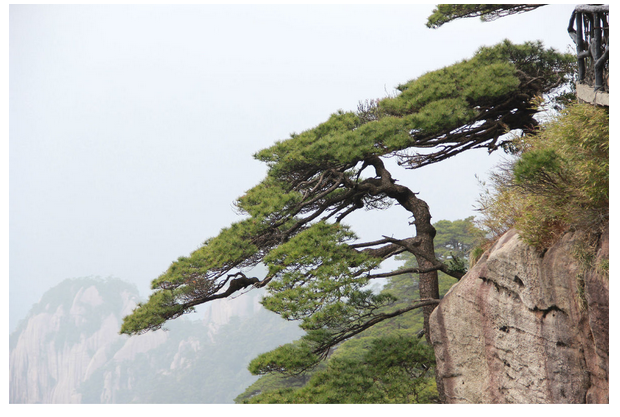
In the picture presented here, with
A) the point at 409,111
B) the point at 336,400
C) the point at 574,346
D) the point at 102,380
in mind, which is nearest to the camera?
the point at 574,346

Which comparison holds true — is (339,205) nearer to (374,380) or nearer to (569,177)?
(374,380)

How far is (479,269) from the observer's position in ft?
15.8

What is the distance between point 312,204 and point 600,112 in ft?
12.6

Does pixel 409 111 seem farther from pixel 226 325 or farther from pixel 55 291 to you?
pixel 55 291

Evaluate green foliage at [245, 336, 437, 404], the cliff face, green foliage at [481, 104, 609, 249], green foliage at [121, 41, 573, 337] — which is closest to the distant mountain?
green foliage at [245, 336, 437, 404]

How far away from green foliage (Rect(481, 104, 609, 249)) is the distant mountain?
125ft

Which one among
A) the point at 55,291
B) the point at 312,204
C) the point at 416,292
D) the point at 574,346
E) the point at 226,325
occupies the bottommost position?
the point at 226,325

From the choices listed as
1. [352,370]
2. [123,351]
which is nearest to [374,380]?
[352,370]

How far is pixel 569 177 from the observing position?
3777mm

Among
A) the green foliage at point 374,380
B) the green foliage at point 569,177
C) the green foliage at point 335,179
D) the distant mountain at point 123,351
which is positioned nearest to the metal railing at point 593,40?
the green foliage at point 569,177

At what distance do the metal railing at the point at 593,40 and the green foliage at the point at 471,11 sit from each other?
2.04 m

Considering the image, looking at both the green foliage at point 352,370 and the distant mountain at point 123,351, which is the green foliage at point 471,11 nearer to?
the green foliage at point 352,370

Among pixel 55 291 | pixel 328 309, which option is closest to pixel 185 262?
pixel 328 309

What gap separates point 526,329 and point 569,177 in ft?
4.63
